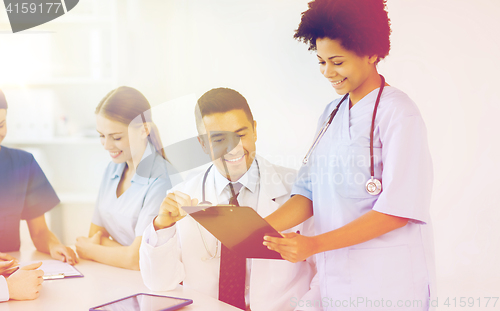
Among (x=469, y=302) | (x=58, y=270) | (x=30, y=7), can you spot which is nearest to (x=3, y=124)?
(x=30, y=7)

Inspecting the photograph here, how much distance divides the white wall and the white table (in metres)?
0.69

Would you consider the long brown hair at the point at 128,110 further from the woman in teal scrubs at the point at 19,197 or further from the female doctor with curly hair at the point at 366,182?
the female doctor with curly hair at the point at 366,182

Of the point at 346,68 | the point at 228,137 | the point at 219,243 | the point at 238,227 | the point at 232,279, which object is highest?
the point at 346,68

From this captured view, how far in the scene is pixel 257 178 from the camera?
56.3 inches

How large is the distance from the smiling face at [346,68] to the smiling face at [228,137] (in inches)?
16.5

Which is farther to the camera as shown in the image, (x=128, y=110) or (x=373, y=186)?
(x=128, y=110)

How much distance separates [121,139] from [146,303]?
92 centimetres

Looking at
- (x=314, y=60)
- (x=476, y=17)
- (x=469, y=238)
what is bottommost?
(x=469, y=238)

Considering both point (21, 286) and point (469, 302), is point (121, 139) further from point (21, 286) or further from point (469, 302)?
point (469, 302)

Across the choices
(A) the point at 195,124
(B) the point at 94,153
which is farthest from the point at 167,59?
(B) the point at 94,153

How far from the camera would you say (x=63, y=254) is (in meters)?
1.59

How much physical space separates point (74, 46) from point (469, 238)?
7.82 feet

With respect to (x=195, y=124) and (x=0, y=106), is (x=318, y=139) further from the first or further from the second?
(x=0, y=106)

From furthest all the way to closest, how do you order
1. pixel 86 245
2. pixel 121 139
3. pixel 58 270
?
pixel 121 139, pixel 86 245, pixel 58 270
